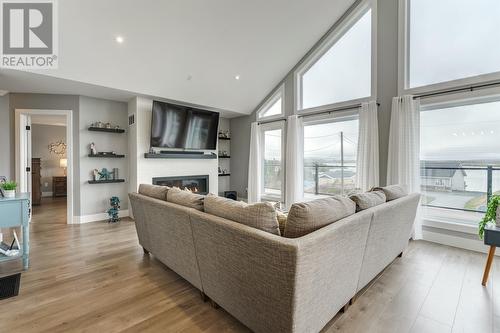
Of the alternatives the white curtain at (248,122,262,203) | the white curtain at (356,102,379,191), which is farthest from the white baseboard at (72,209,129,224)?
the white curtain at (356,102,379,191)

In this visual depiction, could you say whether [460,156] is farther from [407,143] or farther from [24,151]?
[24,151]

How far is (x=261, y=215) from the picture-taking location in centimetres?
154

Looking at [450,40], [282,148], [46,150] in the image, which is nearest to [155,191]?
[282,148]

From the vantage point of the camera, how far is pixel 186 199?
7.07ft

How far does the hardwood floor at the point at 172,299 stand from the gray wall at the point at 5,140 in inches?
87.4

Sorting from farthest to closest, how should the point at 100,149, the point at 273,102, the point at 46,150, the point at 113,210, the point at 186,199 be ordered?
the point at 46,150
the point at 273,102
the point at 100,149
the point at 113,210
the point at 186,199

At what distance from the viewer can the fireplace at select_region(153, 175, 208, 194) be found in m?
5.08

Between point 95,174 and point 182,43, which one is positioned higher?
point 182,43

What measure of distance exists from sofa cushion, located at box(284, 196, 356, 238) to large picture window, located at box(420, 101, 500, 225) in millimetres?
2916

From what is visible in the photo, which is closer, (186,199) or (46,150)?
(186,199)

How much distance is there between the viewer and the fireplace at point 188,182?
5.08 m

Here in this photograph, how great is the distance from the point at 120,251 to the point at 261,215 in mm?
2481

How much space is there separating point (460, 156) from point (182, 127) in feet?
16.1

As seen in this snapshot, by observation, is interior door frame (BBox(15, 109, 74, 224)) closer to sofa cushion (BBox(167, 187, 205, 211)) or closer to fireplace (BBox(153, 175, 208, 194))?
fireplace (BBox(153, 175, 208, 194))
